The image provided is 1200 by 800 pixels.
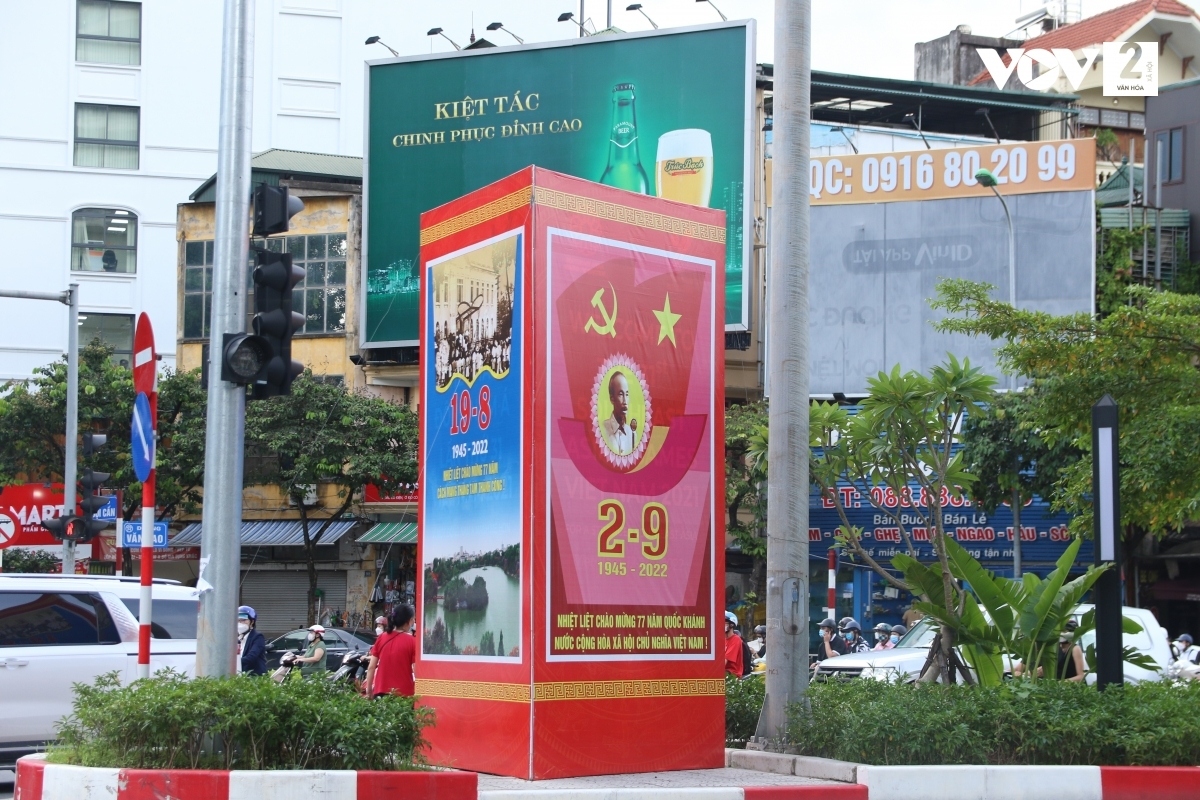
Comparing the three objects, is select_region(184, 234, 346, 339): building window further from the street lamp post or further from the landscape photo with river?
the landscape photo with river

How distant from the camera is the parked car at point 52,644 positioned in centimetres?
1223

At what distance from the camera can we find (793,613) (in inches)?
419

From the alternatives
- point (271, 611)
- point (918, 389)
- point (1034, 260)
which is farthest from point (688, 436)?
point (271, 611)

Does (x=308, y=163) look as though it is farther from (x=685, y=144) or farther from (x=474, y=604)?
(x=474, y=604)

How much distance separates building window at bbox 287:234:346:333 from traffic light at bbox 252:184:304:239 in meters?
29.4

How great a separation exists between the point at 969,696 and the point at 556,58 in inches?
999

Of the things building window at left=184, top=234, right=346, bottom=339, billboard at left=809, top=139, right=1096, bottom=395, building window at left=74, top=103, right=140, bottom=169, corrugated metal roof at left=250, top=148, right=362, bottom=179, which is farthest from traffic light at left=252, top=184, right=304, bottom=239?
building window at left=74, top=103, right=140, bottom=169

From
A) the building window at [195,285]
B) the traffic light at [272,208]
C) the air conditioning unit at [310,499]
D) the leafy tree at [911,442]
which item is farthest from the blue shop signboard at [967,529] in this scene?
the traffic light at [272,208]

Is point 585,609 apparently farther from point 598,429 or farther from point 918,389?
point 918,389

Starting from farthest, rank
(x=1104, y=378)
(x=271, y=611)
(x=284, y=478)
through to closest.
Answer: (x=271, y=611)
(x=284, y=478)
(x=1104, y=378)

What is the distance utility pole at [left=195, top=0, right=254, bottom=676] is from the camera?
31.2ft

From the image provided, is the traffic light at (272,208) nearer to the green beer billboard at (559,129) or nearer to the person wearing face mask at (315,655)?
the person wearing face mask at (315,655)

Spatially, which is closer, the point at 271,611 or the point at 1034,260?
the point at 1034,260

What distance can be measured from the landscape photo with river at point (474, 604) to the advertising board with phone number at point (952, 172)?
88.1ft
